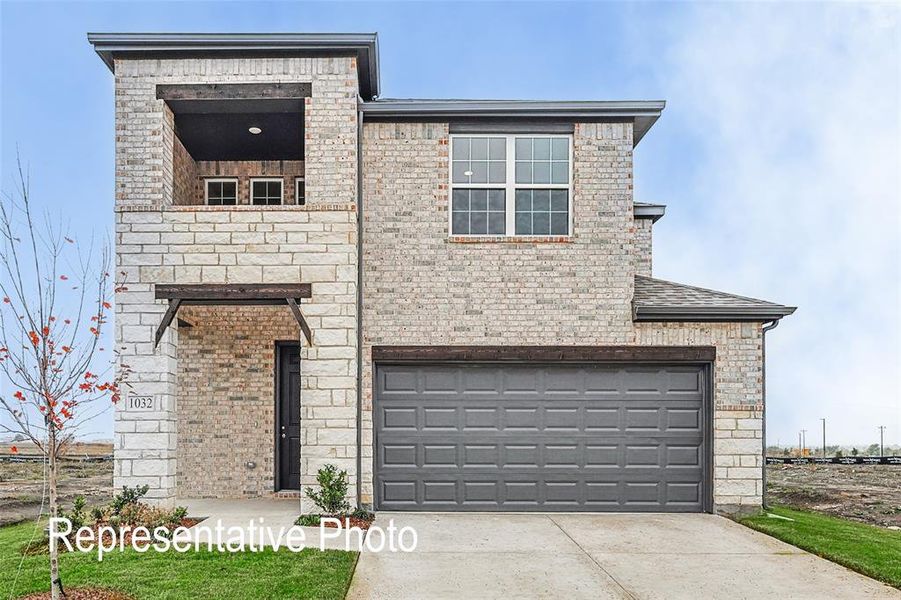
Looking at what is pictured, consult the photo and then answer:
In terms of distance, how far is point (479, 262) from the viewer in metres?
10.4

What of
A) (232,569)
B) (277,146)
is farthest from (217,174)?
(232,569)

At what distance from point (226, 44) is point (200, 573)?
694 centimetres

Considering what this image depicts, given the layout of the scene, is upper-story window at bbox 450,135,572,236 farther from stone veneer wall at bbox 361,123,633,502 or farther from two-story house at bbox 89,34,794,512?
stone veneer wall at bbox 361,123,633,502

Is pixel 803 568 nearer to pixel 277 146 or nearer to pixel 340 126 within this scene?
pixel 340 126

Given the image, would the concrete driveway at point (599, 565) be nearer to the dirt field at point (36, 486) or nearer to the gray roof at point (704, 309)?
the gray roof at point (704, 309)

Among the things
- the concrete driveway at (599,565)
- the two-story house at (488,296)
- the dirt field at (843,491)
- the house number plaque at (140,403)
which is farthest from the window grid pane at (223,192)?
the dirt field at (843,491)

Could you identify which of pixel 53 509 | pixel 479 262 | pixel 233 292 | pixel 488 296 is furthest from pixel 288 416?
pixel 53 509

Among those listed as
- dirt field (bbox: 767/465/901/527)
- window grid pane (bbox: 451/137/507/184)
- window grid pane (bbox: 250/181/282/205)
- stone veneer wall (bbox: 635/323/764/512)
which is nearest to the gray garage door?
stone veneer wall (bbox: 635/323/764/512)

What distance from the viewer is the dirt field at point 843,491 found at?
1288 centimetres

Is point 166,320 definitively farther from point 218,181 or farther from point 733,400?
point 733,400

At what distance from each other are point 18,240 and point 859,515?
1346 cm

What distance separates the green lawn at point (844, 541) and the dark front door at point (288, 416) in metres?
6.82

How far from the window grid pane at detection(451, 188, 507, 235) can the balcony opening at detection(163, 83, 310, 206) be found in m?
2.66

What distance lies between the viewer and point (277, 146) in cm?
1129
